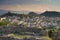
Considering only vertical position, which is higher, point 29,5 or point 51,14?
point 29,5

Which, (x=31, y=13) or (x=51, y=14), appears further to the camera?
(x=31, y=13)

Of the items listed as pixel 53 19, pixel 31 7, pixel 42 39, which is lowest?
pixel 42 39

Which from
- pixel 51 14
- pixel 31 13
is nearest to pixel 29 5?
pixel 31 13

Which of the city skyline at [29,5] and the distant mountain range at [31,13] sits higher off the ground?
the city skyline at [29,5]

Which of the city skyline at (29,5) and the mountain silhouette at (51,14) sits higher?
the city skyline at (29,5)

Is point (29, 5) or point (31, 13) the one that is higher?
point (29, 5)

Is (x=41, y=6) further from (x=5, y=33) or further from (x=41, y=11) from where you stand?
(x=5, y=33)

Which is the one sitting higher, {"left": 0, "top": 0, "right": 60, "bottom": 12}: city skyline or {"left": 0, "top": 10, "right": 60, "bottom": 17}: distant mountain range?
{"left": 0, "top": 0, "right": 60, "bottom": 12}: city skyline

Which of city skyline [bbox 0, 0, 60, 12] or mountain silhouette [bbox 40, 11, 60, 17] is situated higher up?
city skyline [bbox 0, 0, 60, 12]

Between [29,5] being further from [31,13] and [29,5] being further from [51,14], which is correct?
[51,14]

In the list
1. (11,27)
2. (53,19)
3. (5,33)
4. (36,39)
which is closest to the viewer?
(36,39)

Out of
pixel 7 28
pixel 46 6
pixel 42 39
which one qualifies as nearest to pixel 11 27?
pixel 7 28
